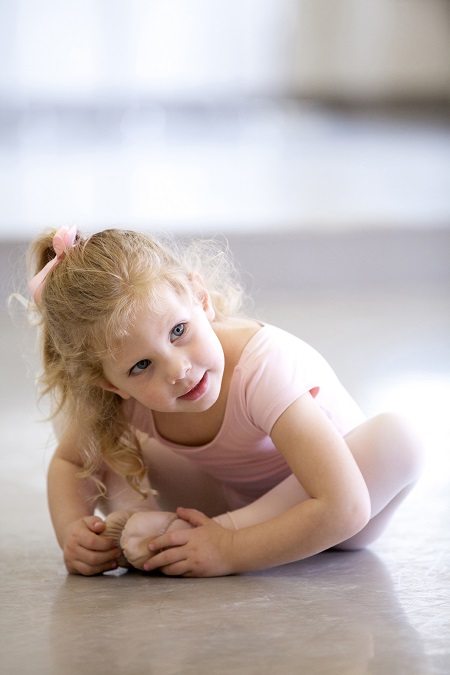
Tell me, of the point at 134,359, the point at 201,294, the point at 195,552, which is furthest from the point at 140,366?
the point at 195,552

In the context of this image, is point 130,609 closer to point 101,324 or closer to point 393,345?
point 101,324

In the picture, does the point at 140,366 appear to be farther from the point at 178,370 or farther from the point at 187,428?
the point at 187,428

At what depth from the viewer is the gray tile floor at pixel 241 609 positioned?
1.10 metres

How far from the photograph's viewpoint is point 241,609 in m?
1.25

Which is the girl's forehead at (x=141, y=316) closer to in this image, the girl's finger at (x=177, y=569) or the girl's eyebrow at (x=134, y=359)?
the girl's eyebrow at (x=134, y=359)

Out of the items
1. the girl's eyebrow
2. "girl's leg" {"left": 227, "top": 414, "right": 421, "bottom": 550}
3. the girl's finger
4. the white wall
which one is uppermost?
the white wall

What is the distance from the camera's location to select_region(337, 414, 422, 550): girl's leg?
1.43m

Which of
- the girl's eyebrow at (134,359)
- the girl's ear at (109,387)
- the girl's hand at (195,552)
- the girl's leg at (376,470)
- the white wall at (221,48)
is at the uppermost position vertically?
the white wall at (221,48)

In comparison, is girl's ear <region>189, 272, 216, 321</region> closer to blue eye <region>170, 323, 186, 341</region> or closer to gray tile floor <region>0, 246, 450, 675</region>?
blue eye <region>170, 323, 186, 341</region>

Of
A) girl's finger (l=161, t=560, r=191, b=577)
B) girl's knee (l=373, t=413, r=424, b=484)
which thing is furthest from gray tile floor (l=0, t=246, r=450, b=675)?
girl's knee (l=373, t=413, r=424, b=484)

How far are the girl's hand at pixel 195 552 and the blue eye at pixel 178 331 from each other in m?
0.24

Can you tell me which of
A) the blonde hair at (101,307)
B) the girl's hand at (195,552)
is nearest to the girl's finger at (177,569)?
the girl's hand at (195,552)

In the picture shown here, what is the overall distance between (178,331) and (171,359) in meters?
0.04

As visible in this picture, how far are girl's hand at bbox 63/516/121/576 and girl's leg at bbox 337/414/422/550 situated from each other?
0.33 meters
